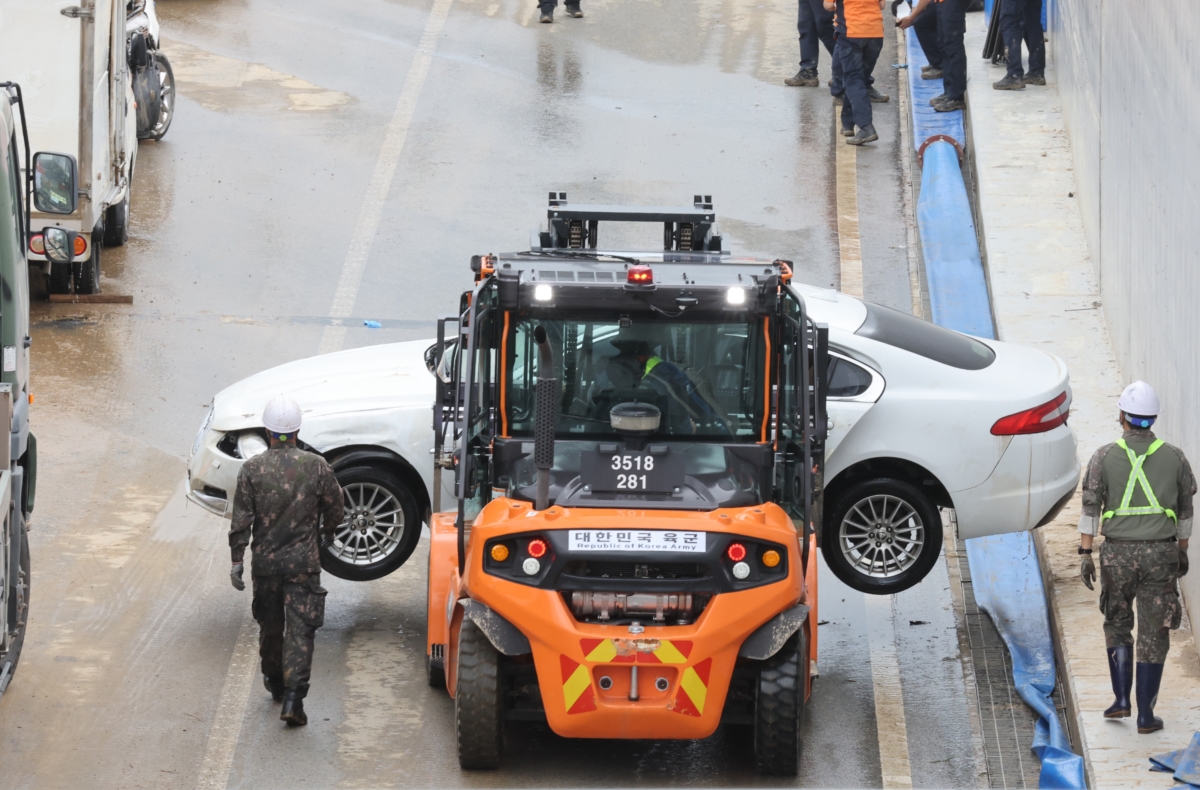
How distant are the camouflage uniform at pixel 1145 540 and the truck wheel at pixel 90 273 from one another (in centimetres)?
951

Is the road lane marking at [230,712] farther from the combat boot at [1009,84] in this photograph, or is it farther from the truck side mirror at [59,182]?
the combat boot at [1009,84]

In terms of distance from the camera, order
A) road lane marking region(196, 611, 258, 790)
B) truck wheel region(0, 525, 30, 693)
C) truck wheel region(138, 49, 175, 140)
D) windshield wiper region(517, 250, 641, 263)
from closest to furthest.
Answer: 1. truck wheel region(0, 525, 30, 693)
2. road lane marking region(196, 611, 258, 790)
3. windshield wiper region(517, 250, 641, 263)
4. truck wheel region(138, 49, 175, 140)

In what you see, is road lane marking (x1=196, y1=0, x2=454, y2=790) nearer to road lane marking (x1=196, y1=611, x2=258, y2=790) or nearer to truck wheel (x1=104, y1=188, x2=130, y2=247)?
road lane marking (x1=196, y1=611, x2=258, y2=790)

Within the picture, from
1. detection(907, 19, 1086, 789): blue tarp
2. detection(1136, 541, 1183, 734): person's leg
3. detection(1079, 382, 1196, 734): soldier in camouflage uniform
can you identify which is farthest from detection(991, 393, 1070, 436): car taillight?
detection(1136, 541, 1183, 734): person's leg

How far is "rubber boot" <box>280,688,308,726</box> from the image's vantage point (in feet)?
30.3

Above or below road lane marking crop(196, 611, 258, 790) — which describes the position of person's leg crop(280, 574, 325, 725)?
above

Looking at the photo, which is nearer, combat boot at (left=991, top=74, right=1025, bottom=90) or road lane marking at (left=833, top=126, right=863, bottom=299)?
road lane marking at (left=833, top=126, right=863, bottom=299)

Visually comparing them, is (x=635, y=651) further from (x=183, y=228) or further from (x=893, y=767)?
(x=183, y=228)

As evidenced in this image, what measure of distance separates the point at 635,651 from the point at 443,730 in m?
1.63

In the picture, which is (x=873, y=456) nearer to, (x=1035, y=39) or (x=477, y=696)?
(x=477, y=696)

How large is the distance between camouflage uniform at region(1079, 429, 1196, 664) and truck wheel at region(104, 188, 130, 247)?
1032 cm

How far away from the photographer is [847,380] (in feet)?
34.3

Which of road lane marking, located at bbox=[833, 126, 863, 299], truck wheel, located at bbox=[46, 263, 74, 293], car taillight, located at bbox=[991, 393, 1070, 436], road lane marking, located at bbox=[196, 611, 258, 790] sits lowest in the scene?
truck wheel, located at bbox=[46, 263, 74, 293]

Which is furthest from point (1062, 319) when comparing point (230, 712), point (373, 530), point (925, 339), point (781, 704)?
point (230, 712)
